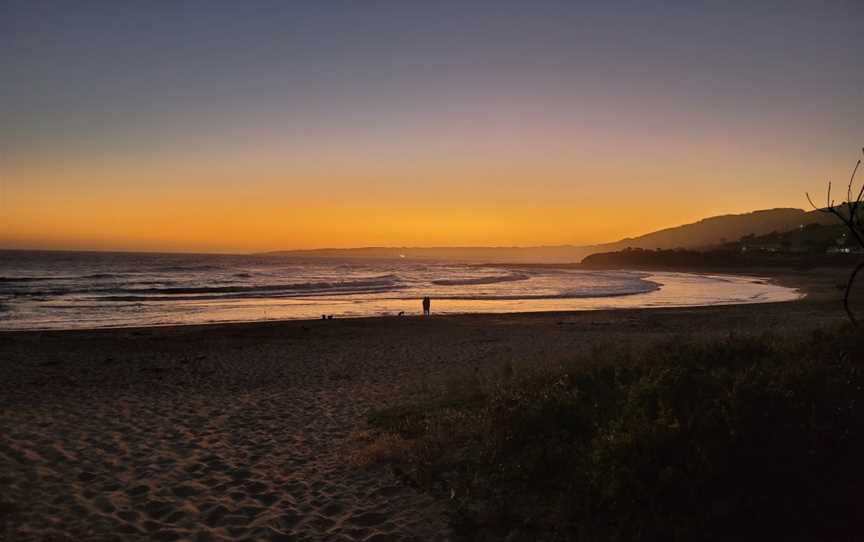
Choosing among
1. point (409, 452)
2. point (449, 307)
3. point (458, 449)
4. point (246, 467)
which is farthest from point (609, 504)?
point (449, 307)

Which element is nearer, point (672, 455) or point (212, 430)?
point (672, 455)

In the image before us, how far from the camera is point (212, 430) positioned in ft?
29.0

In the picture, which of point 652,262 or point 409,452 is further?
point 652,262

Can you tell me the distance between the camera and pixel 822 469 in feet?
16.0

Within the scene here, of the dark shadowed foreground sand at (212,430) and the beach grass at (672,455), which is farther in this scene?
the dark shadowed foreground sand at (212,430)

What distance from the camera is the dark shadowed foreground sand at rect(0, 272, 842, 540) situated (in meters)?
5.69

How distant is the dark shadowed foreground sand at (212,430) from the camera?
5.69m

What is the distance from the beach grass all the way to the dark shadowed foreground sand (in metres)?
0.87

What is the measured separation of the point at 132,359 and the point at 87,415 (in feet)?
21.1

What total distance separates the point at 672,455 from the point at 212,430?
282 inches

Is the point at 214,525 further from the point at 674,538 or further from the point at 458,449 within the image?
the point at 674,538

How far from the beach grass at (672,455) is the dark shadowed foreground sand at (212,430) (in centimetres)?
87

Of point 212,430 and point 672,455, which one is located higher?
point 672,455

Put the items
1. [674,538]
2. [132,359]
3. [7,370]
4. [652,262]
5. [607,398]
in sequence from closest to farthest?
[674,538]
[607,398]
[7,370]
[132,359]
[652,262]
